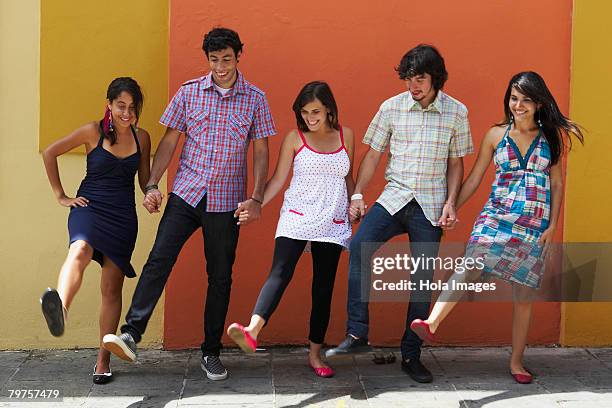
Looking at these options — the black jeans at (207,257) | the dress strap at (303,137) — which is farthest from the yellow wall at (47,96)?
the dress strap at (303,137)

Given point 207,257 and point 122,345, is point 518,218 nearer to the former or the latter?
point 207,257

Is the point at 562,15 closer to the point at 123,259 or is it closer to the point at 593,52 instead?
the point at 593,52

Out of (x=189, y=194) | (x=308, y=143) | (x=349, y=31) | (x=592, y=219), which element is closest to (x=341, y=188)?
(x=308, y=143)

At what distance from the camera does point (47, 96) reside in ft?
19.9

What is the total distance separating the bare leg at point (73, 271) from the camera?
5.05 meters

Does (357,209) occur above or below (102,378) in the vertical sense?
above

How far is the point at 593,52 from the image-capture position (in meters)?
6.20

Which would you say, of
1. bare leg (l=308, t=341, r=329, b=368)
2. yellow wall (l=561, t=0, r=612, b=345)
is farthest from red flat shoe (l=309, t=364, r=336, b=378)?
yellow wall (l=561, t=0, r=612, b=345)

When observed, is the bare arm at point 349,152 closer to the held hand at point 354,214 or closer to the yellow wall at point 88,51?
the held hand at point 354,214

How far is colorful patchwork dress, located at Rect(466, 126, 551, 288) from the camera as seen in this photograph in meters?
5.34

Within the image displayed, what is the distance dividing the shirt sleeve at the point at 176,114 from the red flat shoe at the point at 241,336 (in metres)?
1.31

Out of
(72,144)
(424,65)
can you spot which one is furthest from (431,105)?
(72,144)

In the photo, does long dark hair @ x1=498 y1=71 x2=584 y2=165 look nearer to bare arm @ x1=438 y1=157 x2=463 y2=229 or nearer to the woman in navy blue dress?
bare arm @ x1=438 y1=157 x2=463 y2=229

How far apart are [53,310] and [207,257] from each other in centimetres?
106
